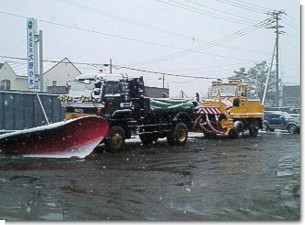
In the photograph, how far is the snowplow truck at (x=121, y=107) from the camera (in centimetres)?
1105

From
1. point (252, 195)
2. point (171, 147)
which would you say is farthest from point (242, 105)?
point (252, 195)

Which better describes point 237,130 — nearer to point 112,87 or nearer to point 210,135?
point 210,135

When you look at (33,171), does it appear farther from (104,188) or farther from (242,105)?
(242,105)

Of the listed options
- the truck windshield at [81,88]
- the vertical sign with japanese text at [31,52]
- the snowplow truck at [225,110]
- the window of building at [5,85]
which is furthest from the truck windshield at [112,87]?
the snowplow truck at [225,110]

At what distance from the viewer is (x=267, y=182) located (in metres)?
7.30

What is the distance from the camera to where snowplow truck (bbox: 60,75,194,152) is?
435 inches

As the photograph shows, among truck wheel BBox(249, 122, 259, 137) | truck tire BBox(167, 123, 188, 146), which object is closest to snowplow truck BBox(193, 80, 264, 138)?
truck wheel BBox(249, 122, 259, 137)

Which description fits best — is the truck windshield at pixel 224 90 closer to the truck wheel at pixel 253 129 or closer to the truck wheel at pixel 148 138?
the truck wheel at pixel 253 129

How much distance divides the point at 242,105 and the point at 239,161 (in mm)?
6792

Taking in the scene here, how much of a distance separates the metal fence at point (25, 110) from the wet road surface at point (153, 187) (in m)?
1.97

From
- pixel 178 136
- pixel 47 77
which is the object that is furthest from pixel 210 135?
pixel 47 77

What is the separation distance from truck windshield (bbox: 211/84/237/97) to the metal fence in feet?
16.6

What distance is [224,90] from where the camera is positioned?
51.9 feet

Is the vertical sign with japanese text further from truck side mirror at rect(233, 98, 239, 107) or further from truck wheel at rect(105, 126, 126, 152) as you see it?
truck side mirror at rect(233, 98, 239, 107)
